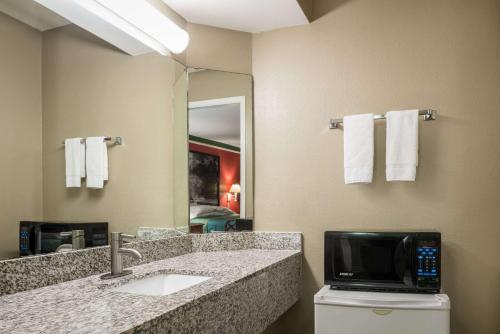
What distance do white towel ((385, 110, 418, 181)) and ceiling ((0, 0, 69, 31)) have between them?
1.62m

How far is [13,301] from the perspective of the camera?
1178 millimetres

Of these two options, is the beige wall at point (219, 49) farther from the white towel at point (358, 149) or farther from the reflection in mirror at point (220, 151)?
the white towel at point (358, 149)

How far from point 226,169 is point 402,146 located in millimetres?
1002

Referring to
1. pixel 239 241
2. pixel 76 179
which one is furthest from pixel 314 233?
pixel 76 179

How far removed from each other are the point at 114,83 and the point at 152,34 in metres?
0.38

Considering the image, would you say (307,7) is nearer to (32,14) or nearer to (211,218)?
(211,218)

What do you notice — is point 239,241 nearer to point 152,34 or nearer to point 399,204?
point 399,204

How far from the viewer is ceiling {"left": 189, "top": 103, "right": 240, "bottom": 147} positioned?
2.35 m

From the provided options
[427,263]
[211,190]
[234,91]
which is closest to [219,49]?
[234,91]

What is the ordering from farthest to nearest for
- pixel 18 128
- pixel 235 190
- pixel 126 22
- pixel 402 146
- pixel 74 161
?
pixel 235 190 < pixel 402 146 < pixel 126 22 < pixel 74 161 < pixel 18 128

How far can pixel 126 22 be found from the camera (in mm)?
→ 1865

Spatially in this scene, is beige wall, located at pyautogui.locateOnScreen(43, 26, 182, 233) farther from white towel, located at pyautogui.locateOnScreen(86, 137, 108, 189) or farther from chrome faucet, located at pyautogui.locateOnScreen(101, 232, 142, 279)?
chrome faucet, located at pyautogui.locateOnScreen(101, 232, 142, 279)

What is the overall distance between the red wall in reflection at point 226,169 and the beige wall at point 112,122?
26 cm

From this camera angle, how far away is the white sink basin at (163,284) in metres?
1.58
